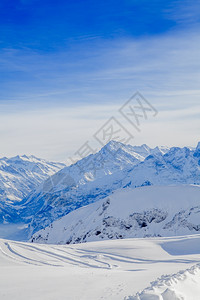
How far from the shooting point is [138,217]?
100 meters

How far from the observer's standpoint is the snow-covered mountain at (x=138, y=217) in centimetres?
9312

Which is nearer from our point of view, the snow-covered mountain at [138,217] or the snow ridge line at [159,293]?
the snow ridge line at [159,293]

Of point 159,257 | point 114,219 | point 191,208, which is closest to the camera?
point 159,257

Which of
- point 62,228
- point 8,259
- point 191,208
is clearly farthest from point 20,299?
point 62,228

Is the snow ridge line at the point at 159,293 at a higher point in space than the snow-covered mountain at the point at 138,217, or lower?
higher

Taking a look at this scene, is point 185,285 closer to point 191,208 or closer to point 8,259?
point 8,259

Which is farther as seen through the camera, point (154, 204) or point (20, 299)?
point (154, 204)

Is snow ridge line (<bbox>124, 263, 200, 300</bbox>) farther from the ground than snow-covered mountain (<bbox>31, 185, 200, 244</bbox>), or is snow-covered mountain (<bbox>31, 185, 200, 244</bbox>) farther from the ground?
snow ridge line (<bbox>124, 263, 200, 300</bbox>)

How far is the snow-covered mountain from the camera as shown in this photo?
93125mm

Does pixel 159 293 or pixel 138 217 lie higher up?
pixel 159 293

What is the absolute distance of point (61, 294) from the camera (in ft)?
50.1

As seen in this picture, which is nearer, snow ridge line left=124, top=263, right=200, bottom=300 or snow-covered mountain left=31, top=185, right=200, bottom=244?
snow ridge line left=124, top=263, right=200, bottom=300

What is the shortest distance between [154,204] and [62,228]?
1420 inches

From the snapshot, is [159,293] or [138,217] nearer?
[159,293]
